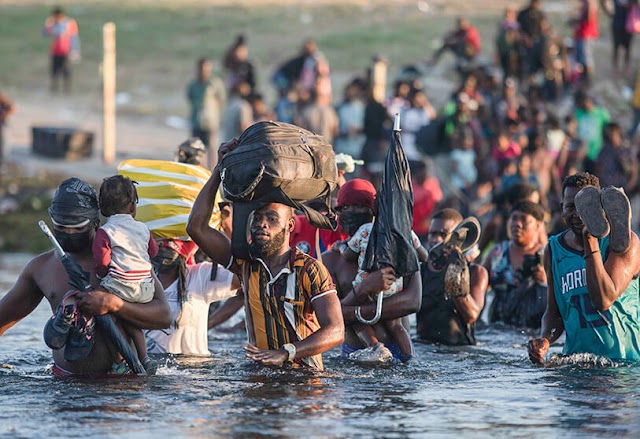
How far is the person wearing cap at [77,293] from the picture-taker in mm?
7672

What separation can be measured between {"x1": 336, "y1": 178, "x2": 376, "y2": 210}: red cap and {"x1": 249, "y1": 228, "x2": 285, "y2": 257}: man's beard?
4.43ft

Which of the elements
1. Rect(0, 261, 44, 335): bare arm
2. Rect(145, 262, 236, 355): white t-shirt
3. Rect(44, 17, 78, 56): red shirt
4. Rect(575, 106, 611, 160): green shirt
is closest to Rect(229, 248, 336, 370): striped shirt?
Rect(0, 261, 44, 335): bare arm

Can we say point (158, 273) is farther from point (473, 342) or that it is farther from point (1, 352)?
point (473, 342)

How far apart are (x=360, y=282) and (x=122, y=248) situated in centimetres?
190

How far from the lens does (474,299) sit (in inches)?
422

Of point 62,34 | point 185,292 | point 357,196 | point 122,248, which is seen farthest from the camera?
point 62,34

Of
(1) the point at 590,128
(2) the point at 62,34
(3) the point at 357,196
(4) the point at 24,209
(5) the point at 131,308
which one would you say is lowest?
(5) the point at 131,308

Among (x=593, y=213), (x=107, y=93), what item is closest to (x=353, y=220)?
(x=593, y=213)

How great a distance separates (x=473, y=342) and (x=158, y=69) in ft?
88.3

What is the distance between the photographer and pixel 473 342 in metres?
11.0

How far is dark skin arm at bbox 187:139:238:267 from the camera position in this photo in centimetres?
797

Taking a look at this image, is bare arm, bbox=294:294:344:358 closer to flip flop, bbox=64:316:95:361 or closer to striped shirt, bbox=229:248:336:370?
striped shirt, bbox=229:248:336:370

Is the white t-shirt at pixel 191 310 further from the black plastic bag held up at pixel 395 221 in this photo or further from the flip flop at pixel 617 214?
the flip flop at pixel 617 214

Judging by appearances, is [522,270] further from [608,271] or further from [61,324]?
[61,324]
